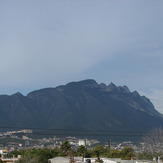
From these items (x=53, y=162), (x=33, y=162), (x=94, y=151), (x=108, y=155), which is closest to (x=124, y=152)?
(x=108, y=155)

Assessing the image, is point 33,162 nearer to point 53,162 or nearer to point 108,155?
point 53,162

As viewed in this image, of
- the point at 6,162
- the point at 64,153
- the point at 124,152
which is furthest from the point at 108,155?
the point at 6,162

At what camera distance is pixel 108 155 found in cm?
13125

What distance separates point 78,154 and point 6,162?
28.2m

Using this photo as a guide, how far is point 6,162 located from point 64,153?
82.3 feet

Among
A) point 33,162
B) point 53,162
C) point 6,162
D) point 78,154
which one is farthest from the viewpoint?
A: point 78,154

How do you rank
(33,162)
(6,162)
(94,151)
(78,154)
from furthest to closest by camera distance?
(94,151), (78,154), (6,162), (33,162)

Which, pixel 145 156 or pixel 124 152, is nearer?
pixel 145 156

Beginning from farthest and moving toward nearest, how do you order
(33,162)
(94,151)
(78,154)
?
(94,151) < (78,154) < (33,162)

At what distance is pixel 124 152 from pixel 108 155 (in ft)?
20.2

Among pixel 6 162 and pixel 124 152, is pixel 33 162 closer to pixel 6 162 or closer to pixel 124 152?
pixel 6 162

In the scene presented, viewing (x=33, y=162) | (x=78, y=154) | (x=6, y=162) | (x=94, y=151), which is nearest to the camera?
(x=33, y=162)

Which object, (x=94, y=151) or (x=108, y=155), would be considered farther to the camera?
(x=94, y=151)

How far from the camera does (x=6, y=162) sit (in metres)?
114
